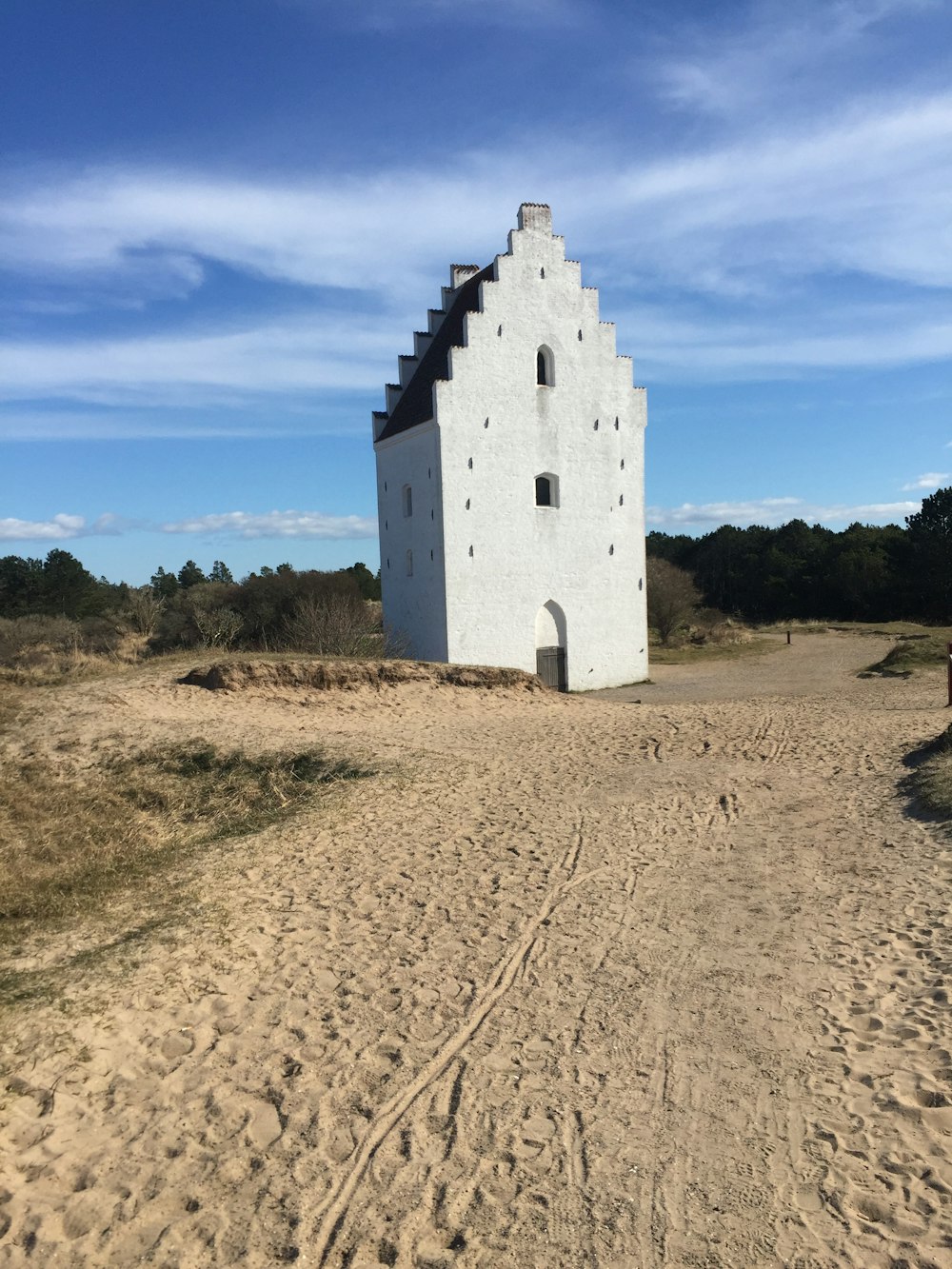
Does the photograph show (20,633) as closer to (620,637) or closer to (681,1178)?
(620,637)

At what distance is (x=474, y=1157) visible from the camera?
191 inches

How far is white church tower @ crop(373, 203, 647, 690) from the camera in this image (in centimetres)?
2409

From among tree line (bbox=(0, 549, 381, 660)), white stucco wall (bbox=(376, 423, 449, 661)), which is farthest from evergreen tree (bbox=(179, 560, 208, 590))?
white stucco wall (bbox=(376, 423, 449, 661))

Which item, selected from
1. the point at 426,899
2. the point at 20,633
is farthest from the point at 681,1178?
the point at 20,633

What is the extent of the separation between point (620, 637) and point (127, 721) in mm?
15358

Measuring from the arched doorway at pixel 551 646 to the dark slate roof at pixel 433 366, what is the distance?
20.5 feet

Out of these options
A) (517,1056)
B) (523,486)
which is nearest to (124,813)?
(517,1056)

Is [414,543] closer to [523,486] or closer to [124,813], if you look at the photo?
[523,486]

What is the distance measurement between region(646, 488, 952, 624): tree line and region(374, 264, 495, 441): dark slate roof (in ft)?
88.9

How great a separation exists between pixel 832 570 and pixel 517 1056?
49.0 meters

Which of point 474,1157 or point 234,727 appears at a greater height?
point 234,727

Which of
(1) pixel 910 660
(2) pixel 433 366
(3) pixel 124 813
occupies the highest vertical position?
(2) pixel 433 366

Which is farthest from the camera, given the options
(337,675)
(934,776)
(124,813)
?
(337,675)

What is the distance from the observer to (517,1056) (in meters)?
5.85
